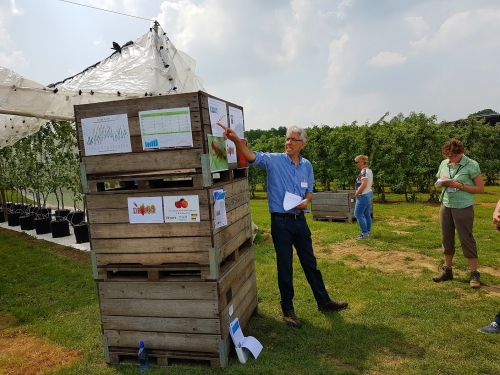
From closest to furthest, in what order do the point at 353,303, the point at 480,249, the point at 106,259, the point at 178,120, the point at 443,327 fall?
the point at 178,120
the point at 106,259
the point at 443,327
the point at 353,303
the point at 480,249

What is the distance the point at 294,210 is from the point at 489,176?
67.5 feet

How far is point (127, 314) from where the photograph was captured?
12.1ft

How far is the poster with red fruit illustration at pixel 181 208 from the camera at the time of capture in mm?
3404

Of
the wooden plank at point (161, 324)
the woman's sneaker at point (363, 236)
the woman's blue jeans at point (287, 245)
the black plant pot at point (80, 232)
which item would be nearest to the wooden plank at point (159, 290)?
the wooden plank at point (161, 324)

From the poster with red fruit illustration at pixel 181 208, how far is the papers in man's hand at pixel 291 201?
1.17m

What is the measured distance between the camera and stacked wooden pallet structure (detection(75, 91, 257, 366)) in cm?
341

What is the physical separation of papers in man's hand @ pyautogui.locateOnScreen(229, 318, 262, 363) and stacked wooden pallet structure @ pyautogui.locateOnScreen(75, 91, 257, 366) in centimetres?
9

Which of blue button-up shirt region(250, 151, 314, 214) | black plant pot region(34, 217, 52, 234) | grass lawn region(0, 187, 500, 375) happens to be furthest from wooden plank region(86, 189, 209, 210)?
black plant pot region(34, 217, 52, 234)

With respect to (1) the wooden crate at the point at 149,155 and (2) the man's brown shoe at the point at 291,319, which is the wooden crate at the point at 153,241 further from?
(2) the man's brown shoe at the point at 291,319

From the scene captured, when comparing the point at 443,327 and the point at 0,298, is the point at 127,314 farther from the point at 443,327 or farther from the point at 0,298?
the point at 0,298

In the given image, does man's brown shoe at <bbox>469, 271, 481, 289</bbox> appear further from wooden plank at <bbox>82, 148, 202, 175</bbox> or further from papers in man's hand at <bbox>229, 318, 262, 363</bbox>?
wooden plank at <bbox>82, 148, 202, 175</bbox>

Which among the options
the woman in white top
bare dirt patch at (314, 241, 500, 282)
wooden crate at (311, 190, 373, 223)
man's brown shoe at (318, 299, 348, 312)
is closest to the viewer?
man's brown shoe at (318, 299, 348, 312)

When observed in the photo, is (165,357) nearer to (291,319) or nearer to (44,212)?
(291,319)

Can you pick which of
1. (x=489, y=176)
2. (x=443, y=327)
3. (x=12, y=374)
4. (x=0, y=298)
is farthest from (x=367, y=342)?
(x=489, y=176)
